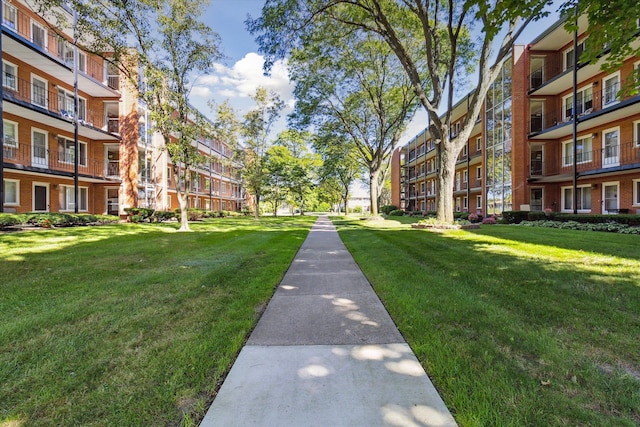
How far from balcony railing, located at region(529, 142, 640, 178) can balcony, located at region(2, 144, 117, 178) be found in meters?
29.2

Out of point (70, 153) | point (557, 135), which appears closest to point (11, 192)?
point (70, 153)

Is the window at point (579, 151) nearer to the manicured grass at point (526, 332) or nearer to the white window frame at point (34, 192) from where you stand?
the manicured grass at point (526, 332)

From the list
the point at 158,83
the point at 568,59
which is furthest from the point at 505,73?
the point at 158,83

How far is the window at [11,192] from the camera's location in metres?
16.8

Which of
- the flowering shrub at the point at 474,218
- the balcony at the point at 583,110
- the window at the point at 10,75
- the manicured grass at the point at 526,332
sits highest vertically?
the window at the point at 10,75

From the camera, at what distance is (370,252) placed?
883 cm

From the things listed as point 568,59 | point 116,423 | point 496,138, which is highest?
point 568,59

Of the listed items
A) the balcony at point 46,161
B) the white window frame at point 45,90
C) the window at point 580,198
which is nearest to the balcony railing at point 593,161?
the window at point 580,198

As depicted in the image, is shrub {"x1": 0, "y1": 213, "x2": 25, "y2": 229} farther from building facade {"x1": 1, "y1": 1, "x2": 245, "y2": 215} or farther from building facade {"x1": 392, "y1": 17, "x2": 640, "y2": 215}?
building facade {"x1": 392, "y1": 17, "x2": 640, "y2": 215}

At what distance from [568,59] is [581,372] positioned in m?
24.3

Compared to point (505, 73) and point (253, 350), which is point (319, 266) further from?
→ point (505, 73)

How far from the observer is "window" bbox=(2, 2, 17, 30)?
15.5 m

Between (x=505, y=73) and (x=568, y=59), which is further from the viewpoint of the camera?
(x=505, y=73)

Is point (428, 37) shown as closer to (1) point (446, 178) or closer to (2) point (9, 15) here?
(1) point (446, 178)
